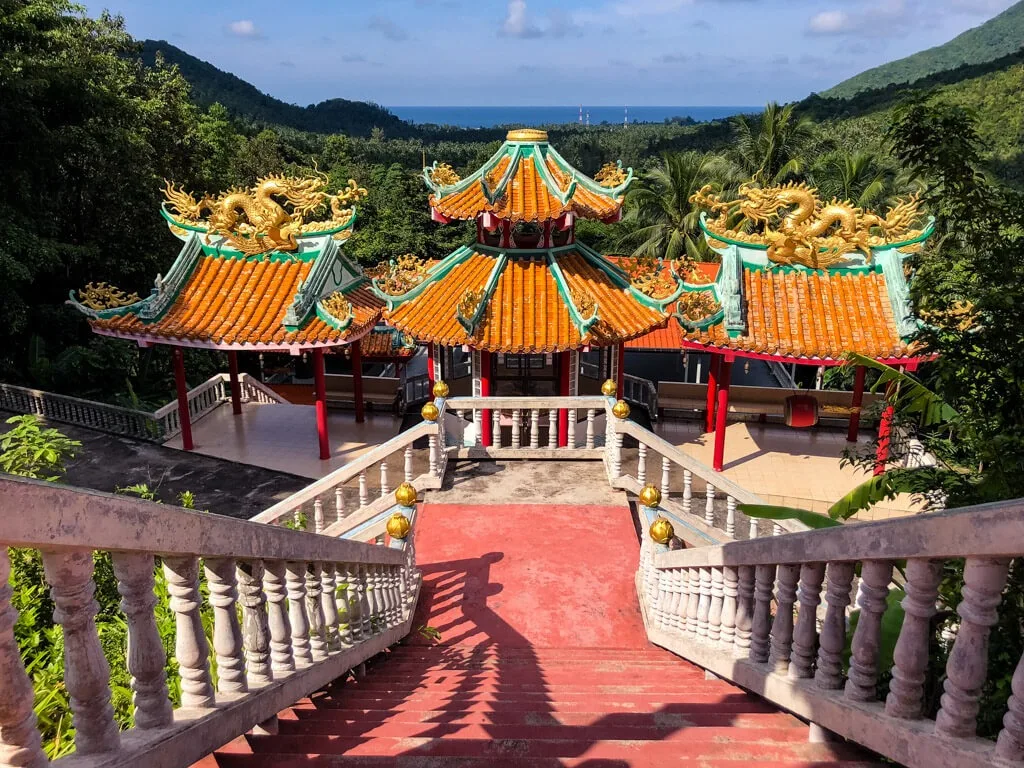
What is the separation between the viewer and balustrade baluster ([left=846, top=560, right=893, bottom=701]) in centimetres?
331

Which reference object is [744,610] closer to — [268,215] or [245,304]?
[245,304]

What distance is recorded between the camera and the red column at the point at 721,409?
47.7 ft

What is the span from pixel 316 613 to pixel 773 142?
102ft

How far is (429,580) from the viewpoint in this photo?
28.8 ft

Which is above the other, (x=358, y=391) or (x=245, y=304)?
(x=245, y=304)

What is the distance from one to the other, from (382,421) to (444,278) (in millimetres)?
5018

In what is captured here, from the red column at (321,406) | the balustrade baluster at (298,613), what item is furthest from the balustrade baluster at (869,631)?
the red column at (321,406)

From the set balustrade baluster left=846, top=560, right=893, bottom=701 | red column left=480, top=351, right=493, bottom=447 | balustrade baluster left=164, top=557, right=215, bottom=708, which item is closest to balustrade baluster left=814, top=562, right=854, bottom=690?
balustrade baluster left=846, top=560, right=893, bottom=701

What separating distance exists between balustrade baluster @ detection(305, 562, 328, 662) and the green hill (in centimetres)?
13626

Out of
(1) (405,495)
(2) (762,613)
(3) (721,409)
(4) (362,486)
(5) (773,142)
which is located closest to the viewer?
(2) (762,613)

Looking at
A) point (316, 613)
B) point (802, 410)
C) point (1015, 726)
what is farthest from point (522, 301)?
point (1015, 726)

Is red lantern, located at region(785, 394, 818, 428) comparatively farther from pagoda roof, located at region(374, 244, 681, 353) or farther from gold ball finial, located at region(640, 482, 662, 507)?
gold ball finial, located at region(640, 482, 662, 507)

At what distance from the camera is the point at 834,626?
3750 millimetres

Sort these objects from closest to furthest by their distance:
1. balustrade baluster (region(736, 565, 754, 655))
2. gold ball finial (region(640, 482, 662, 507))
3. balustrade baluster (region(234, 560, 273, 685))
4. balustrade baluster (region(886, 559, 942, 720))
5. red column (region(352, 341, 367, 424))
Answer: balustrade baluster (region(886, 559, 942, 720)) < balustrade baluster (region(234, 560, 273, 685)) < balustrade baluster (region(736, 565, 754, 655)) < gold ball finial (region(640, 482, 662, 507)) < red column (region(352, 341, 367, 424))
